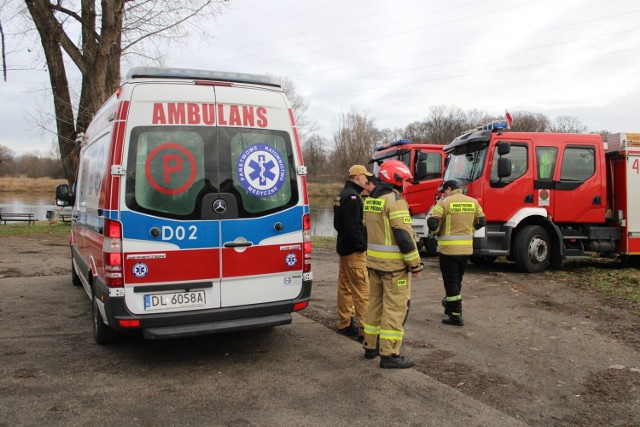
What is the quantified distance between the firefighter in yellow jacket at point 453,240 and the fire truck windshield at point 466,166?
3.49 metres

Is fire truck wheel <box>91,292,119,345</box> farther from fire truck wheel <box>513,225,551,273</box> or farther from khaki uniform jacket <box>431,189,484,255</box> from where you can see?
fire truck wheel <box>513,225,551,273</box>

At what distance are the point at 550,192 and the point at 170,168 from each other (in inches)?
315

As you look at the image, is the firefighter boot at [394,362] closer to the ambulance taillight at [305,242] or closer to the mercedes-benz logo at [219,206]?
the ambulance taillight at [305,242]

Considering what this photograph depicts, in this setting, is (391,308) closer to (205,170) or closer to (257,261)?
(257,261)

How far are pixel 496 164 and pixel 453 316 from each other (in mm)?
4443

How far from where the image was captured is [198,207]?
14.2 feet

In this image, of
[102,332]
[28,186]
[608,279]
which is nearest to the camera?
[102,332]

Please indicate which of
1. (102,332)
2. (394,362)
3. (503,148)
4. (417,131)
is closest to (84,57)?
(503,148)

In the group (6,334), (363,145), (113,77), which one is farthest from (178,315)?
(363,145)

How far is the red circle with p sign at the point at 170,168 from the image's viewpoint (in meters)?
4.20

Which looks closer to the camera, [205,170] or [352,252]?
[205,170]

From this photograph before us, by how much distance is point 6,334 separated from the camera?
5.52 meters

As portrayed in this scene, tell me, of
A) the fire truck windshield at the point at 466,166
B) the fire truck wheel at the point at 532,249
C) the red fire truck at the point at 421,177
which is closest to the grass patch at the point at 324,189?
the red fire truck at the point at 421,177

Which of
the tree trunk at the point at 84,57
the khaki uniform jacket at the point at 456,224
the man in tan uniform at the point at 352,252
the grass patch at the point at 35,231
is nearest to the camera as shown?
the man in tan uniform at the point at 352,252
